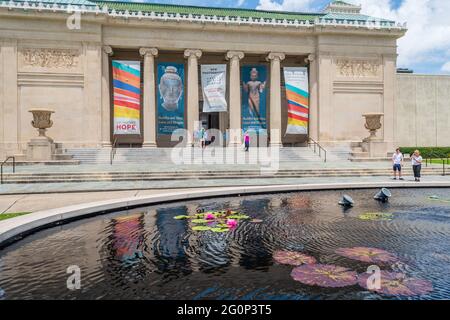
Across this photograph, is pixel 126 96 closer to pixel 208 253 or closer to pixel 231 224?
pixel 231 224

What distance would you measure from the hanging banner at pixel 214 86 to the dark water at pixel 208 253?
2320 centimetres

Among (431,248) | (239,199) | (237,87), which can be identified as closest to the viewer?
Result: (431,248)

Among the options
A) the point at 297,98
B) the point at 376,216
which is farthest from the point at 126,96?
the point at 376,216

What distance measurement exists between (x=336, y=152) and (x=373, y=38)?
1282cm

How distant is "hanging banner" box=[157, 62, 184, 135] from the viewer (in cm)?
3219

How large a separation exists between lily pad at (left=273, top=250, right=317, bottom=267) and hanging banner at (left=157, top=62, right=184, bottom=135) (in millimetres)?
27365

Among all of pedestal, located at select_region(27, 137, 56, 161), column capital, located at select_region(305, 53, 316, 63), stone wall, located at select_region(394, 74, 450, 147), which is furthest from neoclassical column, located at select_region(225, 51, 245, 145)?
stone wall, located at select_region(394, 74, 450, 147)

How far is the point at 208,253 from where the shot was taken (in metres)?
6.23

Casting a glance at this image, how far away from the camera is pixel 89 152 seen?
2900cm

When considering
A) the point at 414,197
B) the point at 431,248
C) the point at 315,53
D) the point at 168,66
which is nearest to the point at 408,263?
the point at 431,248

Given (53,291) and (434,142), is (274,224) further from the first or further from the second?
(434,142)

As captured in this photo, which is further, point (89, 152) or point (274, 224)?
point (89, 152)

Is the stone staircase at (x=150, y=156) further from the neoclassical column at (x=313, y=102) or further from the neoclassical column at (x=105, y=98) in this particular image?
the neoclassical column at (x=313, y=102)
